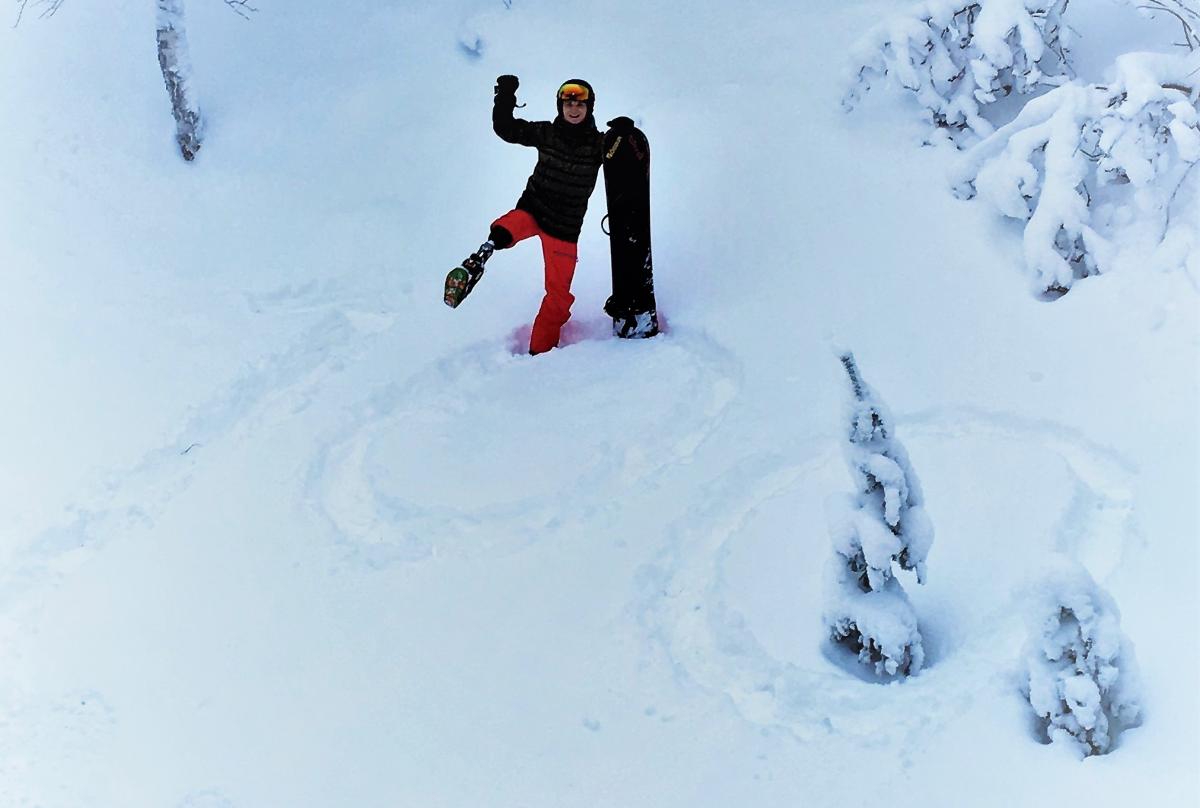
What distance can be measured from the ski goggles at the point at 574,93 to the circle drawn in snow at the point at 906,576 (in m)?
1.99

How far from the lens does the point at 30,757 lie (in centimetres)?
433

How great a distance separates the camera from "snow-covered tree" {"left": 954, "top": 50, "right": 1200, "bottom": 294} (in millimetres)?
5512

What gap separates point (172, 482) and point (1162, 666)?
4.52m

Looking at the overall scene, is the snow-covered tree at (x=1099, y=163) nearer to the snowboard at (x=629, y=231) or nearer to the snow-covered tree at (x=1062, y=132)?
the snow-covered tree at (x=1062, y=132)

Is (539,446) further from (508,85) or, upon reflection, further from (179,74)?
(179,74)

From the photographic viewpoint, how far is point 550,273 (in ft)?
19.7

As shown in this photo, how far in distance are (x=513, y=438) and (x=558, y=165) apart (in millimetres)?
1419

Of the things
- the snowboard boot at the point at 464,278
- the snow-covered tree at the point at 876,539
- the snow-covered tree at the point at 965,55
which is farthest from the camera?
the snow-covered tree at the point at 965,55

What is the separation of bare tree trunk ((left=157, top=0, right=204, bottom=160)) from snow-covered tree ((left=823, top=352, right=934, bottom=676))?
6.02 m

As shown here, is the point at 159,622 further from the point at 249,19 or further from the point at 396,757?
the point at 249,19

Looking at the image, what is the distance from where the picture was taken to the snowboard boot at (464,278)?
221 inches

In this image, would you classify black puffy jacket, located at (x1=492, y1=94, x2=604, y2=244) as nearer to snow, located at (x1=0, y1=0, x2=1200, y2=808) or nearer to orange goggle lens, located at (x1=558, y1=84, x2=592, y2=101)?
orange goggle lens, located at (x1=558, y1=84, x2=592, y2=101)

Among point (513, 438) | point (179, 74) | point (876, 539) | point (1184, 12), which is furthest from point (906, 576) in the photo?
point (179, 74)

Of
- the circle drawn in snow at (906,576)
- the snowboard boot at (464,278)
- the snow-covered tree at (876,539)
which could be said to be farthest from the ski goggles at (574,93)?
the snow-covered tree at (876,539)
